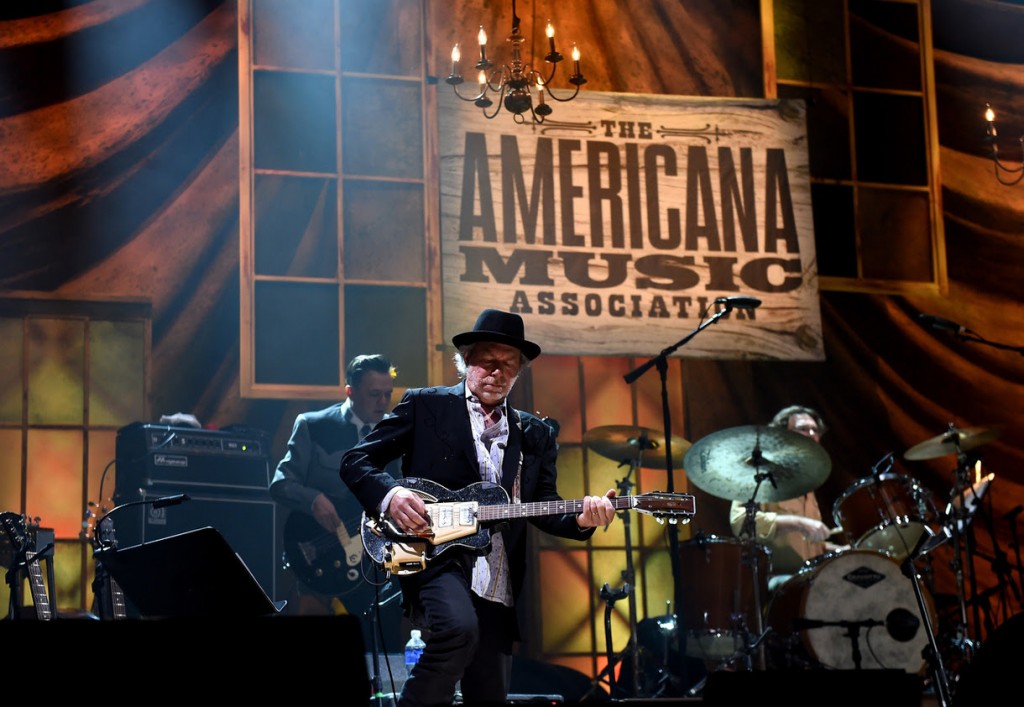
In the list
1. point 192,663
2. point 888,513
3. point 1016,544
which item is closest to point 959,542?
point 888,513

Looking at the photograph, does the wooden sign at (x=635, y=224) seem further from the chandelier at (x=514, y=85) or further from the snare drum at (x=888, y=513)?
the snare drum at (x=888, y=513)

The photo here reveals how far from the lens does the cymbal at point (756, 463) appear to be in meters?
6.80

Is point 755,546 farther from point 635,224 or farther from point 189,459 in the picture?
point 189,459

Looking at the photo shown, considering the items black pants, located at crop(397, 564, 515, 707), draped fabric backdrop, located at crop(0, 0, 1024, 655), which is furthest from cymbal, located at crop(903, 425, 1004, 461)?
black pants, located at crop(397, 564, 515, 707)

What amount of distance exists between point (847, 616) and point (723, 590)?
67cm

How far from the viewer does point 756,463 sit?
6812 mm

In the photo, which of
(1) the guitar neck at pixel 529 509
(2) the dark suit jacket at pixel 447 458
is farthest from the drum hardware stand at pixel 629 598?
A: (1) the guitar neck at pixel 529 509

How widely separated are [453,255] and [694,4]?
8.45 feet

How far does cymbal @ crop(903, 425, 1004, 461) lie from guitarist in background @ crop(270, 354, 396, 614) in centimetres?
321

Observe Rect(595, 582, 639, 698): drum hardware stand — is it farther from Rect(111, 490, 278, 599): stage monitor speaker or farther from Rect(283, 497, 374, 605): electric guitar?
Rect(111, 490, 278, 599): stage monitor speaker

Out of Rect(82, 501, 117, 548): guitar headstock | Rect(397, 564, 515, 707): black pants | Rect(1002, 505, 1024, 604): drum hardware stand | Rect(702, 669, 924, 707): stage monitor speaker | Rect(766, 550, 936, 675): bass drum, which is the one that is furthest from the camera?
Rect(1002, 505, 1024, 604): drum hardware stand

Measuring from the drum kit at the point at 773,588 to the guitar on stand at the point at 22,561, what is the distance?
294 centimetres

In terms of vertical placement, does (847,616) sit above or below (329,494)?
below

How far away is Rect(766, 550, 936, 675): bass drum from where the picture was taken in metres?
6.71
